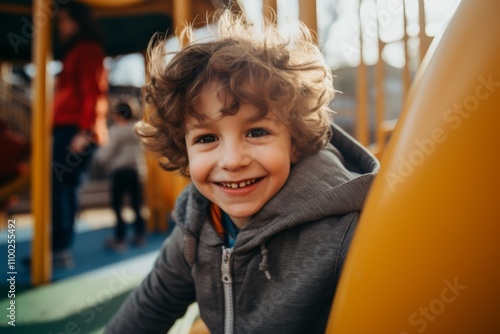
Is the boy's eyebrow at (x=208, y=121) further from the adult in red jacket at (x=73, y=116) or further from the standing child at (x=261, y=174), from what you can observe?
the adult in red jacket at (x=73, y=116)

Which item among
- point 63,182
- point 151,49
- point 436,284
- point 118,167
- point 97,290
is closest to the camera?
point 436,284

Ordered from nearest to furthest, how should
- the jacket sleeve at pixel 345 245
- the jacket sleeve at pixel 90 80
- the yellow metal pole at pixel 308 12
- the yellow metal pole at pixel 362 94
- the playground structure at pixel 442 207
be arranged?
the playground structure at pixel 442 207 → the jacket sleeve at pixel 345 245 → the yellow metal pole at pixel 308 12 → the yellow metal pole at pixel 362 94 → the jacket sleeve at pixel 90 80

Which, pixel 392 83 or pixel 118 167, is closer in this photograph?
pixel 118 167

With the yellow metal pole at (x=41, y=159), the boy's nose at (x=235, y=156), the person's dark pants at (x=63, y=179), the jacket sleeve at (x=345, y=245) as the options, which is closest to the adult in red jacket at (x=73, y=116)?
the person's dark pants at (x=63, y=179)

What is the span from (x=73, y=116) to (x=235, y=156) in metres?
1.56

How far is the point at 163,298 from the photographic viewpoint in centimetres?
93

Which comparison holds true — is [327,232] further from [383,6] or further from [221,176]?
[383,6]

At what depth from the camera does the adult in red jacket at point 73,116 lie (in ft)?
6.33

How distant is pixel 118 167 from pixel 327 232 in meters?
2.44

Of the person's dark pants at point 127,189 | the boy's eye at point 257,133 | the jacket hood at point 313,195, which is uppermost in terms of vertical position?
the boy's eye at point 257,133

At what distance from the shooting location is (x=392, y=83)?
4258 mm

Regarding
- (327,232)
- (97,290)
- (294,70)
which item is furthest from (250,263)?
(97,290)

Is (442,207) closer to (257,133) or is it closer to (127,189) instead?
(257,133)

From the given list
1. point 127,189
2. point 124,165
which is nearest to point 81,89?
point 124,165
